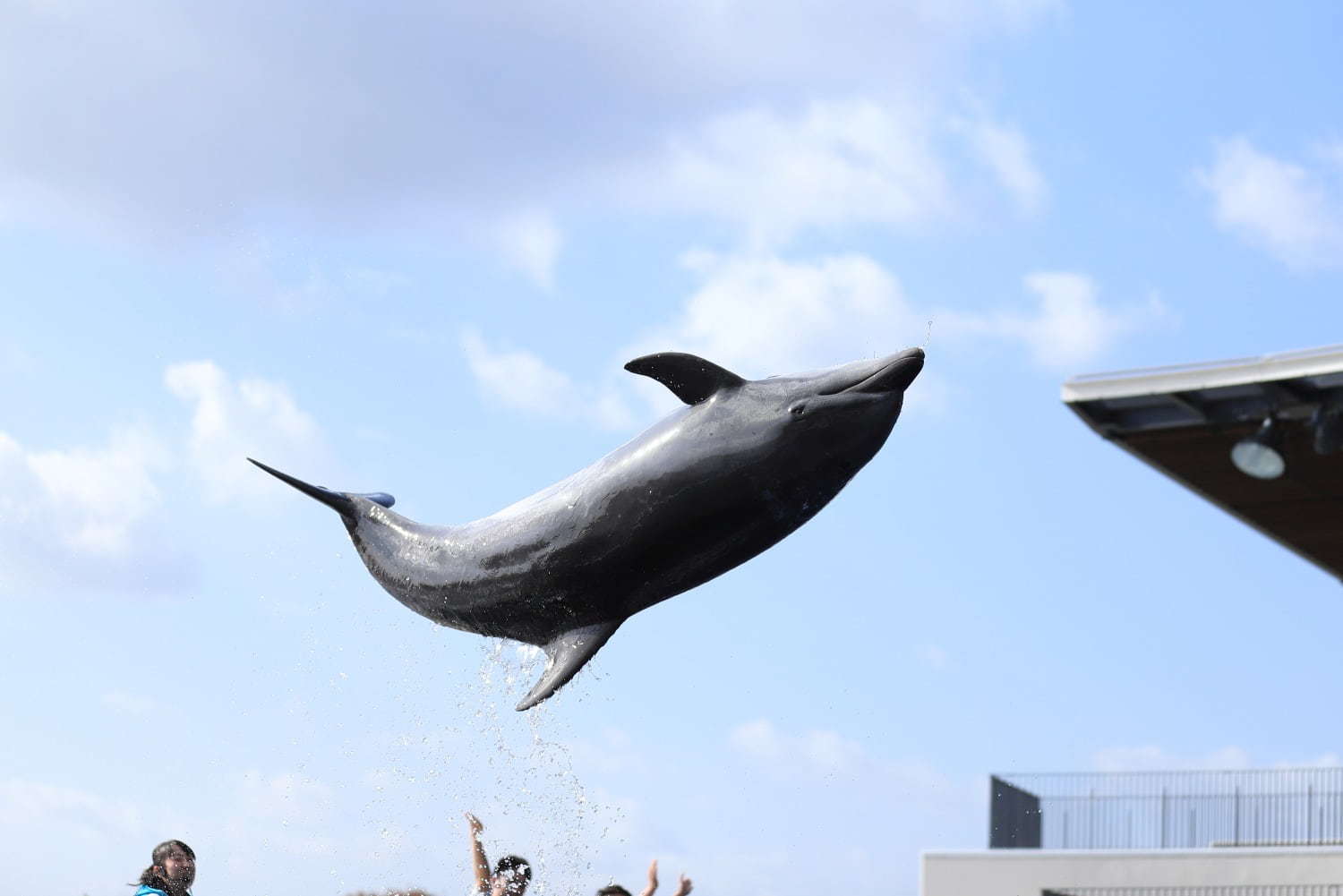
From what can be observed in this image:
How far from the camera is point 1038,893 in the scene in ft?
120

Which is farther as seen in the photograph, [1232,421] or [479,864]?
[1232,421]

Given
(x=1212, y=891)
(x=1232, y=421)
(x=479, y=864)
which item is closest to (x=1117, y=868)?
(x=1212, y=891)

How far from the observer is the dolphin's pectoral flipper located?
346 inches

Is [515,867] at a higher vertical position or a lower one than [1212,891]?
lower

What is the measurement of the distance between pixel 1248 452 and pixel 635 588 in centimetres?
1020

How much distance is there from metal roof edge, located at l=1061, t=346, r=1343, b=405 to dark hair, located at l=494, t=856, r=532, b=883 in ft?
34.1

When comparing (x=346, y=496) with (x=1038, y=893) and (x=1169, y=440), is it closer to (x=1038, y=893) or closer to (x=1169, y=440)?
(x=1169, y=440)

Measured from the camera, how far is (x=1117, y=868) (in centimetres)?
3641

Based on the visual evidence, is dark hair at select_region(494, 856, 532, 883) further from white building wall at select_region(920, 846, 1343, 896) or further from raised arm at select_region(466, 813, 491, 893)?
white building wall at select_region(920, 846, 1343, 896)

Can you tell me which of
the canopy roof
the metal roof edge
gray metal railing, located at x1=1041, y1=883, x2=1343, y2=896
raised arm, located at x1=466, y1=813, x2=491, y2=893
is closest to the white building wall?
gray metal railing, located at x1=1041, y1=883, x2=1343, y2=896

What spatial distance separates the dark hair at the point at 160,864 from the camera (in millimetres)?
9820

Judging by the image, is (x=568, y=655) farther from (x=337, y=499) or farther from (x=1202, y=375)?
(x=1202, y=375)

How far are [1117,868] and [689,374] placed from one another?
101 ft

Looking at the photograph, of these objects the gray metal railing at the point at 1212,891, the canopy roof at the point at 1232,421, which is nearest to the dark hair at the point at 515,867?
the canopy roof at the point at 1232,421
